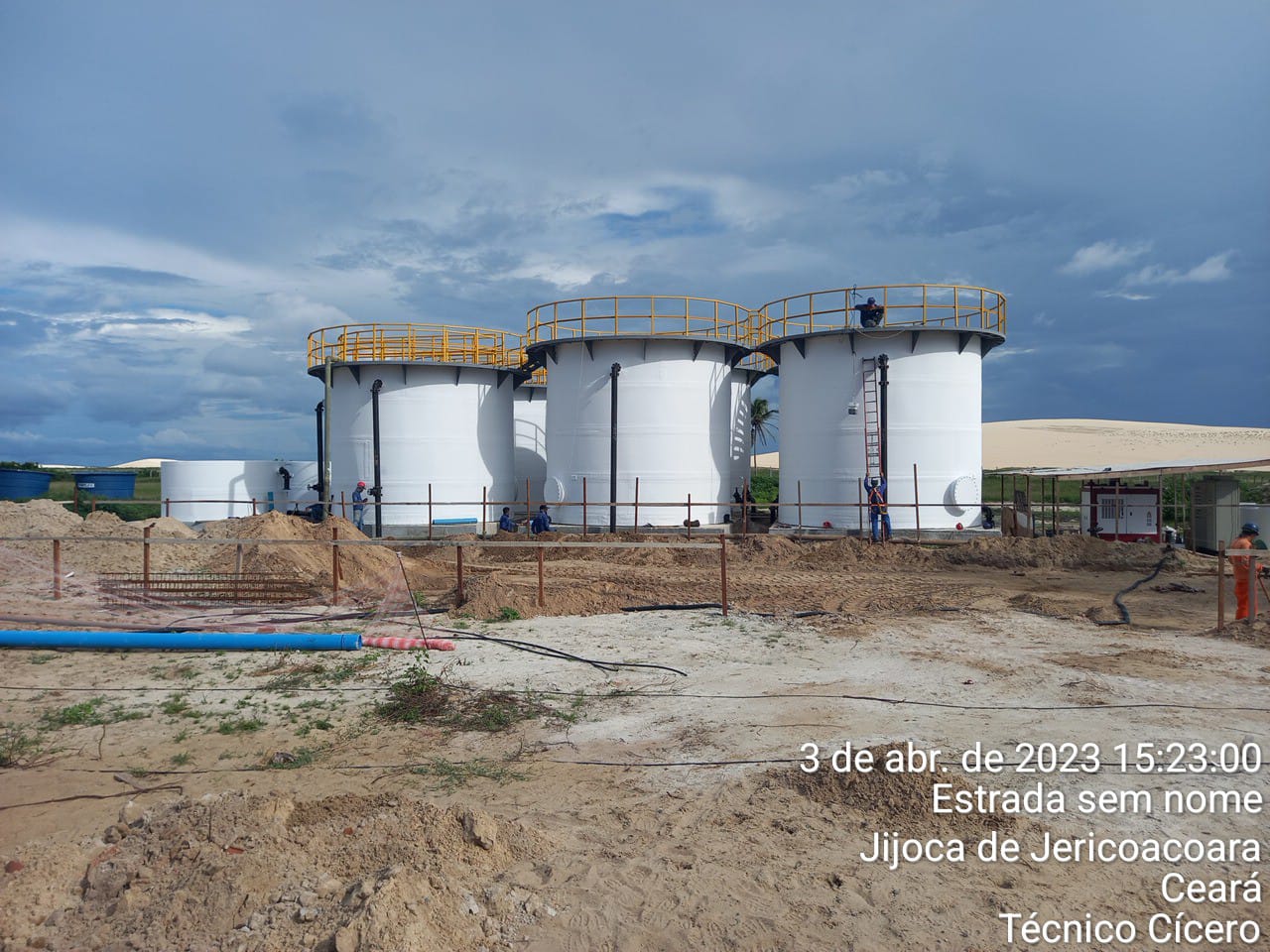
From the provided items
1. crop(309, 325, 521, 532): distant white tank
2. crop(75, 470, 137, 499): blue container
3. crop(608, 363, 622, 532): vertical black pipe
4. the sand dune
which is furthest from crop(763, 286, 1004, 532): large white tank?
the sand dune

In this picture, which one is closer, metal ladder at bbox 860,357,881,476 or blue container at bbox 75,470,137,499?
metal ladder at bbox 860,357,881,476

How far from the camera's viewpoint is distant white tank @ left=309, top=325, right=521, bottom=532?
29453 millimetres

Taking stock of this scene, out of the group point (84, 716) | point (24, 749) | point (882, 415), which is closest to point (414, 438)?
point (882, 415)

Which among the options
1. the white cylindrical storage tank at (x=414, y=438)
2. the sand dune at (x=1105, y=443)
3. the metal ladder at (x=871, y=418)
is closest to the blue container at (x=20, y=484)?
the white cylindrical storage tank at (x=414, y=438)

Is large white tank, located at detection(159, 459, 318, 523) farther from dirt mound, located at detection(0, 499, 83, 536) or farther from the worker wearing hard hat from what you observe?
the worker wearing hard hat

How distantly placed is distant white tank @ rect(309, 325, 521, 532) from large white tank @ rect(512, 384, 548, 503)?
15.1 feet

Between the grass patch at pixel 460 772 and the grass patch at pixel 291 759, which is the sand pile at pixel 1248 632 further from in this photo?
the grass patch at pixel 291 759

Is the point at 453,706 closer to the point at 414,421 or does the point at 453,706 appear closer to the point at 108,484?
the point at 414,421

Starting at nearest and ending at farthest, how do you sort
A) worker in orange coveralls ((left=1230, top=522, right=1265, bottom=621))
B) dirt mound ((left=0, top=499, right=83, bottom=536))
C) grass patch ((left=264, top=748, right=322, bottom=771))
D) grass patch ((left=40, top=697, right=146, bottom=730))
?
1. grass patch ((left=264, top=748, right=322, bottom=771))
2. grass patch ((left=40, top=697, right=146, bottom=730))
3. worker in orange coveralls ((left=1230, top=522, right=1265, bottom=621))
4. dirt mound ((left=0, top=499, right=83, bottom=536))

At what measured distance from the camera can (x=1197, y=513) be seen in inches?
934

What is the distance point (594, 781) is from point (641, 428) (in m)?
21.3

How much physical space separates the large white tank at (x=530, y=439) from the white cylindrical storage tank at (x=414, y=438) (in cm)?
464

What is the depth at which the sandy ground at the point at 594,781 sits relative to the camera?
4578 mm

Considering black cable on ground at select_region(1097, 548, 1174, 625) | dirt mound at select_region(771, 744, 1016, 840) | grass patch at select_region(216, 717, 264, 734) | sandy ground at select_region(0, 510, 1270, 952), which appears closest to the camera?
sandy ground at select_region(0, 510, 1270, 952)
